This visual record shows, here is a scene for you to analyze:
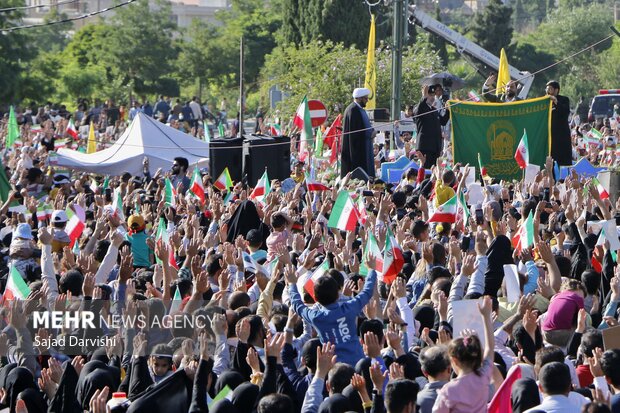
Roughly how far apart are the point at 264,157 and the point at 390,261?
913 cm

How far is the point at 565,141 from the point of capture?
17.9 metres

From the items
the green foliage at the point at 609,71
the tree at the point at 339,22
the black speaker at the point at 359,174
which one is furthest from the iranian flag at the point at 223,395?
the green foliage at the point at 609,71

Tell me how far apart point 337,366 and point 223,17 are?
56990 millimetres

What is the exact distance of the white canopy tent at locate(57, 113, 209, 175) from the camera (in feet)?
69.9

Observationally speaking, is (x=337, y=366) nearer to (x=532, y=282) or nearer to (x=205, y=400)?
(x=205, y=400)

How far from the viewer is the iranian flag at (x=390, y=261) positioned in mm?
9252

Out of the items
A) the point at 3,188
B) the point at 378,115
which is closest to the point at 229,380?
the point at 3,188

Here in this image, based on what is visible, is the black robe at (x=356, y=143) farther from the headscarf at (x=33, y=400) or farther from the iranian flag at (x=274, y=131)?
the headscarf at (x=33, y=400)

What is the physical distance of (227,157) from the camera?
18375 millimetres

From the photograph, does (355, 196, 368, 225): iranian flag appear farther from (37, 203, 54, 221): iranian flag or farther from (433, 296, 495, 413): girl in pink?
(433, 296, 495, 413): girl in pink

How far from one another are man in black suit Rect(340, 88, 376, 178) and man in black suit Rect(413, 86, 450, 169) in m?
0.73

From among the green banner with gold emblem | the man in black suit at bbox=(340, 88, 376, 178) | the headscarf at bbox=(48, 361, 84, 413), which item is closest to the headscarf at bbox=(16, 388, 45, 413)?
the headscarf at bbox=(48, 361, 84, 413)

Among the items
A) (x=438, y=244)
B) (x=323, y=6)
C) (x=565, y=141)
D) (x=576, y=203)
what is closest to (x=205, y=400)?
(x=438, y=244)

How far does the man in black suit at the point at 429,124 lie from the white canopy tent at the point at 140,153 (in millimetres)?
4343
